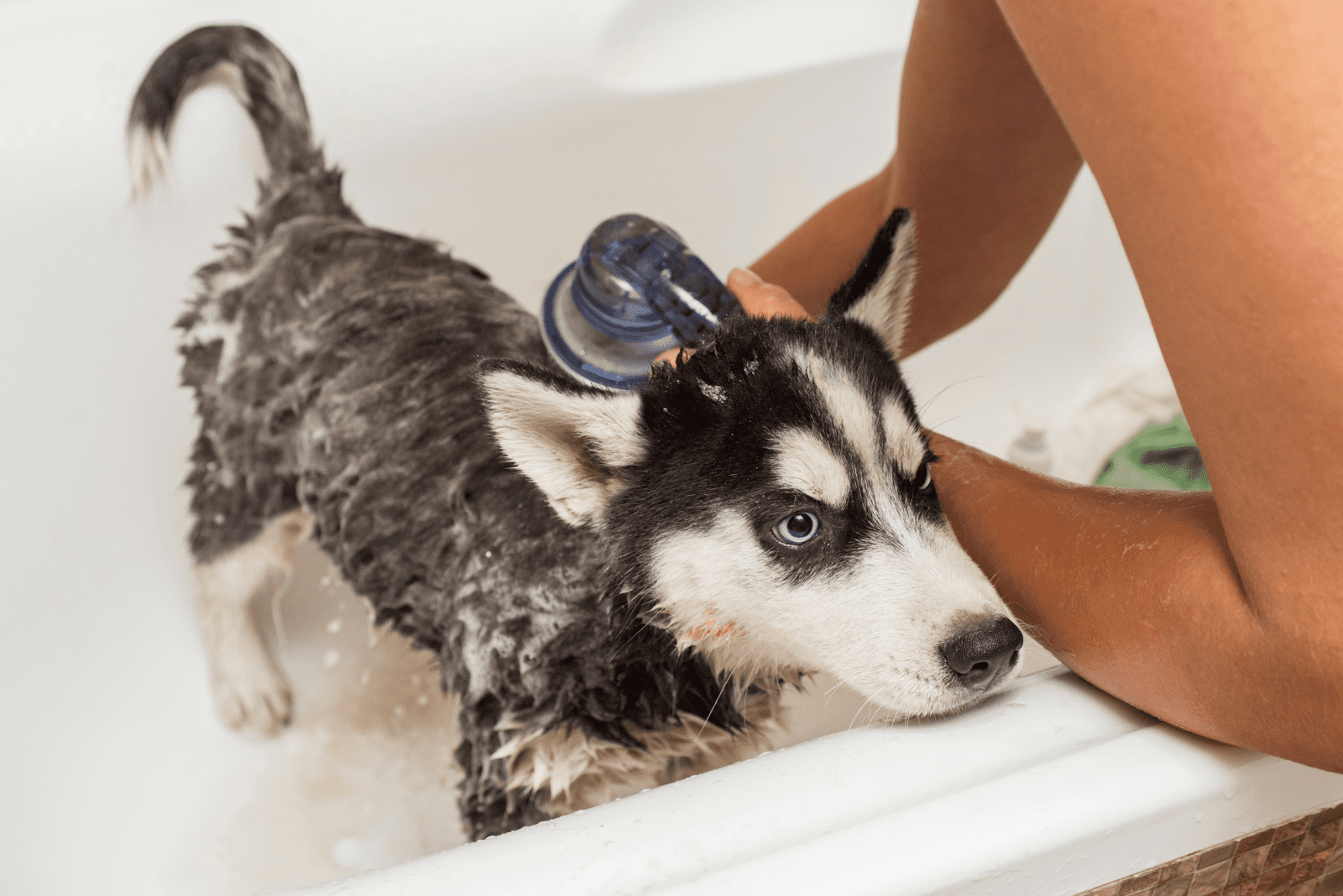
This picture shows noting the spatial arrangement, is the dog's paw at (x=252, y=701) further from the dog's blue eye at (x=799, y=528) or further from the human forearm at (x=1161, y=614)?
the human forearm at (x=1161, y=614)

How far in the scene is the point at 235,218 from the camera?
2.03 metres

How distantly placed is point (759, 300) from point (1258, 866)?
954 mm

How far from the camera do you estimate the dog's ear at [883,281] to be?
49.4 inches

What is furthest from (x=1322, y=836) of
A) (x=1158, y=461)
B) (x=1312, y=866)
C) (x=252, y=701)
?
(x=252, y=701)

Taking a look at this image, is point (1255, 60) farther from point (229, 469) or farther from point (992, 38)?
point (229, 469)

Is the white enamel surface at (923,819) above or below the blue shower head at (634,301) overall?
below

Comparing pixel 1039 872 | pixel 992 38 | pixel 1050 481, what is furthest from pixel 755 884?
pixel 992 38

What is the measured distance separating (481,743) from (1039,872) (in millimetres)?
843

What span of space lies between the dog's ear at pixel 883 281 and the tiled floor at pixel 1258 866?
2.39ft

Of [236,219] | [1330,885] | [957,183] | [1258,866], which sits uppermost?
[236,219]

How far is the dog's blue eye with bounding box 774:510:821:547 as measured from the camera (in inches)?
44.8

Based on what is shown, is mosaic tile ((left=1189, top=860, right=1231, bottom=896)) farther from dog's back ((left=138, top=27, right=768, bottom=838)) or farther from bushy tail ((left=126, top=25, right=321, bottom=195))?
bushy tail ((left=126, top=25, right=321, bottom=195))

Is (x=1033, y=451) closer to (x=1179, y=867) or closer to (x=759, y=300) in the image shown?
(x=759, y=300)

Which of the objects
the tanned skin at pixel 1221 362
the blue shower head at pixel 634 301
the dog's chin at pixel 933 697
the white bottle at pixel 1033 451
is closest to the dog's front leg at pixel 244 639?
the blue shower head at pixel 634 301
